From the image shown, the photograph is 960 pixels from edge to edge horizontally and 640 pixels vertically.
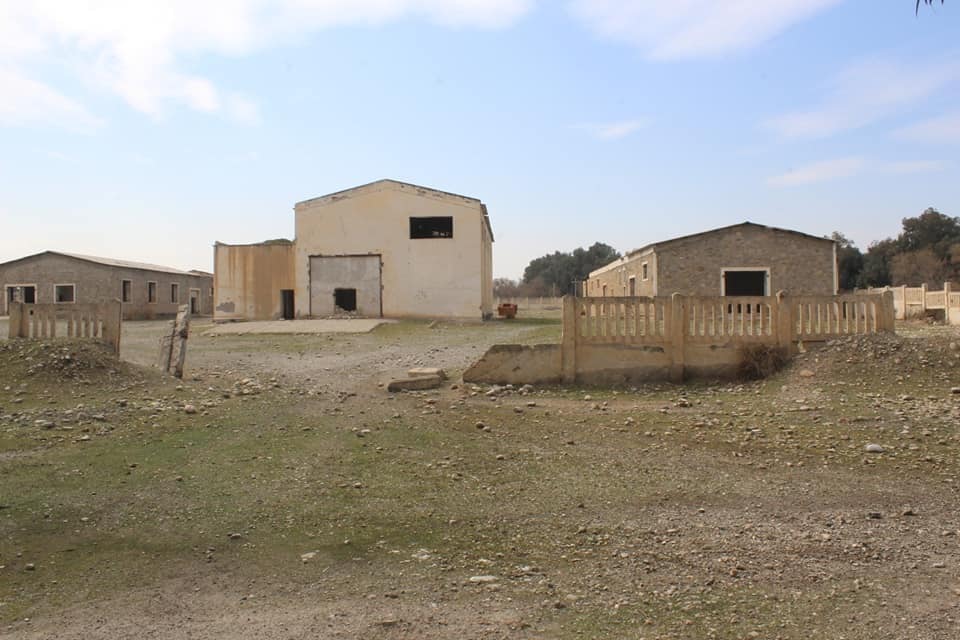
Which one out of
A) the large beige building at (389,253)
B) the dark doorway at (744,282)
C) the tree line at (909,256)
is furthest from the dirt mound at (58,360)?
the tree line at (909,256)

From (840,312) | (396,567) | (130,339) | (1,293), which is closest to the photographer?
(396,567)

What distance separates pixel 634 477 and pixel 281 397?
531 cm

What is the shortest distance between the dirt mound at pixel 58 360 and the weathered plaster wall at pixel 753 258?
20.3 metres

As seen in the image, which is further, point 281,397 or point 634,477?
point 281,397

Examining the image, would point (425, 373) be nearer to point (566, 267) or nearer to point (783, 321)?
point (783, 321)

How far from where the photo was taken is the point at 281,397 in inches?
374

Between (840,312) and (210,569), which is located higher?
(840,312)

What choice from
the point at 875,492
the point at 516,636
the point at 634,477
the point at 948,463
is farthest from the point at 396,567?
the point at 948,463

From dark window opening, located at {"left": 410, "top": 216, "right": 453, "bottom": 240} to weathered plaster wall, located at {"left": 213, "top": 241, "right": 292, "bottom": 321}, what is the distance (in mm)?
5332

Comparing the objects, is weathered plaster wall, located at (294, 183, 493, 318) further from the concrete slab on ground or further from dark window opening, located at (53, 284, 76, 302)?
dark window opening, located at (53, 284, 76, 302)

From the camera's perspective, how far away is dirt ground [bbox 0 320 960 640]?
3.49 meters

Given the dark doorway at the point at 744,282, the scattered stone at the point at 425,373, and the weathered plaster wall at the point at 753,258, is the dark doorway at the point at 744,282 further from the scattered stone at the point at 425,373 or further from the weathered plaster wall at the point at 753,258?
the scattered stone at the point at 425,373

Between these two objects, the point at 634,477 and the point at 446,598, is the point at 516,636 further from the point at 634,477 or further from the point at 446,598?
the point at 634,477

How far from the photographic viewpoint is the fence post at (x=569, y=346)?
1062 centimetres
